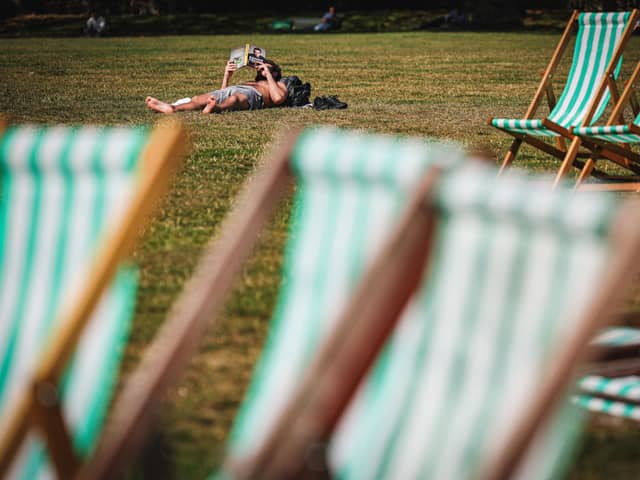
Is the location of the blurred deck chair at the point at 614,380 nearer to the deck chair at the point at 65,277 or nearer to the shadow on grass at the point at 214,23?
the deck chair at the point at 65,277

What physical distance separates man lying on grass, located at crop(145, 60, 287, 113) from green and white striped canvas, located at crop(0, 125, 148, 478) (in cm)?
900

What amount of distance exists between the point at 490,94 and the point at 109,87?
506 centimetres

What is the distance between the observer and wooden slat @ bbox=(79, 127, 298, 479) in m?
2.11

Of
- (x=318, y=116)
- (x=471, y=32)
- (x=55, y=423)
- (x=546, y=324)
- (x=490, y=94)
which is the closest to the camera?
(x=546, y=324)

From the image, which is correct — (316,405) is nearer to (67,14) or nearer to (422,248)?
(422,248)

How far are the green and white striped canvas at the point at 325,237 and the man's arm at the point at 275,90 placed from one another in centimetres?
975

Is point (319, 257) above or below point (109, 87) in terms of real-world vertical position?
above

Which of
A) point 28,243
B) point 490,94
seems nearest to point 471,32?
point 490,94

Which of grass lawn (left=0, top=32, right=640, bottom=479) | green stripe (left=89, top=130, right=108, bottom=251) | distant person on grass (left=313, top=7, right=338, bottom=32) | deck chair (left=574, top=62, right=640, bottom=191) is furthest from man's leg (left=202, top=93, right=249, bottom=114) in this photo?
distant person on grass (left=313, top=7, right=338, bottom=32)

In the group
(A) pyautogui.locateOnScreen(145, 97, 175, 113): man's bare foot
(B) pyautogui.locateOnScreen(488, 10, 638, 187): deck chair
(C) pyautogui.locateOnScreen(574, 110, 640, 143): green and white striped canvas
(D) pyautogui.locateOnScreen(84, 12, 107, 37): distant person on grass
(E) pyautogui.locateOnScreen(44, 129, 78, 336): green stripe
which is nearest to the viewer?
(E) pyautogui.locateOnScreen(44, 129, 78, 336): green stripe

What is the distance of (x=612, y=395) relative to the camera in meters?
3.34

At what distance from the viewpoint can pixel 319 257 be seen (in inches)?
90.7

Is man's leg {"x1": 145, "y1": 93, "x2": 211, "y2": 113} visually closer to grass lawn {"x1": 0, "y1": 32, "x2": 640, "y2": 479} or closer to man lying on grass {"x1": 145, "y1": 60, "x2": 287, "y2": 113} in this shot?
man lying on grass {"x1": 145, "y1": 60, "x2": 287, "y2": 113}

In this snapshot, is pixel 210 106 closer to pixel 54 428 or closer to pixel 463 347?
pixel 54 428
